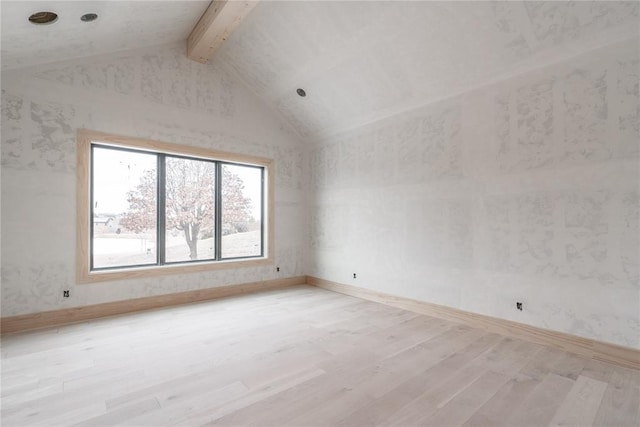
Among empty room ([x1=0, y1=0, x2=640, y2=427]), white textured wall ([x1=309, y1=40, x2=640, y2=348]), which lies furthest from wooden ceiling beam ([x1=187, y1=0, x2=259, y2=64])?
white textured wall ([x1=309, y1=40, x2=640, y2=348])

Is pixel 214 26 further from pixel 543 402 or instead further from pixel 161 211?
pixel 543 402

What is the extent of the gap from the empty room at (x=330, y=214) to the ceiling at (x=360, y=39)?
2cm

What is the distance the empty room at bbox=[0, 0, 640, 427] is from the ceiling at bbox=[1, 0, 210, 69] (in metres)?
0.03

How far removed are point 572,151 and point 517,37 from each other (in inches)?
47.4

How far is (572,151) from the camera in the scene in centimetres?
290

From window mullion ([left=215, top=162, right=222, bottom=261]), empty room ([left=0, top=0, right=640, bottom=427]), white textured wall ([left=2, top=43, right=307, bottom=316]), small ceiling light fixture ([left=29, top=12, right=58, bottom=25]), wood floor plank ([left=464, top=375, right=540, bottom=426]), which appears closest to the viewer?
wood floor plank ([left=464, top=375, right=540, bottom=426])

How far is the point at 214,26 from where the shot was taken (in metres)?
3.91

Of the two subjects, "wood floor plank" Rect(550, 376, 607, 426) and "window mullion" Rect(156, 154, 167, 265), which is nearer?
"wood floor plank" Rect(550, 376, 607, 426)

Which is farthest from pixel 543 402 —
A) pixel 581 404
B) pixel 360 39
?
pixel 360 39

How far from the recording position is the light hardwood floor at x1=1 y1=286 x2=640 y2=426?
1.92 m

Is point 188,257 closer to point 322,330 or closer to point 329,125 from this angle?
point 322,330

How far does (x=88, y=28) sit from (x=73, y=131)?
1182 millimetres

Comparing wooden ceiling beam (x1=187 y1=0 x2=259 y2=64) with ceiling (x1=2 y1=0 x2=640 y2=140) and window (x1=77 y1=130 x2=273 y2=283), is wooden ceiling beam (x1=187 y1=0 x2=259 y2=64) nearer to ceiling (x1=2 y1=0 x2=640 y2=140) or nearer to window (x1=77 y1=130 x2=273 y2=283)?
ceiling (x1=2 y1=0 x2=640 y2=140)

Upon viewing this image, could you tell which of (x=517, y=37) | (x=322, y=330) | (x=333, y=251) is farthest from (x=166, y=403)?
(x=517, y=37)
